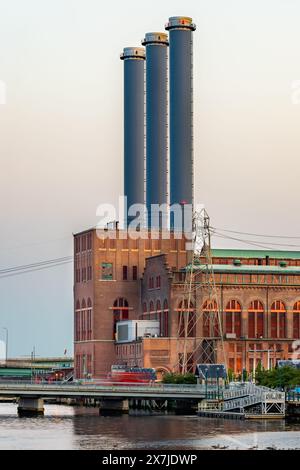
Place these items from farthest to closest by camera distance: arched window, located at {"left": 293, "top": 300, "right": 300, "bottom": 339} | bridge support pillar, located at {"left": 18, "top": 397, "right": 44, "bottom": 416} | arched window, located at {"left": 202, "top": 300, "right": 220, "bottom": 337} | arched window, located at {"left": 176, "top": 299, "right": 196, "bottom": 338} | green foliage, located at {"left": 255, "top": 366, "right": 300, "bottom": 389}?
1. arched window, located at {"left": 293, "top": 300, "right": 300, "bottom": 339}
2. arched window, located at {"left": 176, "top": 299, "right": 196, "bottom": 338}
3. arched window, located at {"left": 202, "top": 300, "right": 220, "bottom": 337}
4. bridge support pillar, located at {"left": 18, "top": 397, "right": 44, "bottom": 416}
5. green foliage, located at {"left": 255, "top": 366, "right": 300, "bottom": 389}

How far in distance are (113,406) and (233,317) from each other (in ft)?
120

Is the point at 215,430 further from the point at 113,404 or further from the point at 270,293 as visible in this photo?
the point at 270,293

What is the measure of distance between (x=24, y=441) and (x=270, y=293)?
8385 centimetres

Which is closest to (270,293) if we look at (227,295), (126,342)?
(227,295)

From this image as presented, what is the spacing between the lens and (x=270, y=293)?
192m

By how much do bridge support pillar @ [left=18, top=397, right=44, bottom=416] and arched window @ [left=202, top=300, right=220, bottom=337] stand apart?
3606 centimetres

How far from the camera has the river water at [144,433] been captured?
108m

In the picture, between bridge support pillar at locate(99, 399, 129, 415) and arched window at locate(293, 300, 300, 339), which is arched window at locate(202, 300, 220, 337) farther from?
bridge support pillar at locate(99, 399, 129, 415)

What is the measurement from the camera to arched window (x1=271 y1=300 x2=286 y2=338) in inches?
7559

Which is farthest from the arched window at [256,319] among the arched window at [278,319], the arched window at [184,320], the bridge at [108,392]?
the bridge at [108,392]

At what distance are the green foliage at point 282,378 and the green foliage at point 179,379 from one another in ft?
40.4

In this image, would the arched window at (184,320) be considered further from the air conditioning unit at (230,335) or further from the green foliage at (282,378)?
the green foliage at (282,378)

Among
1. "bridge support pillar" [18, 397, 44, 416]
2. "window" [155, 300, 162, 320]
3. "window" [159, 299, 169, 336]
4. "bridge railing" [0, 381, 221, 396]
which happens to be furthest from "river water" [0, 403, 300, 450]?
"window" [155, 300, 162, 320]

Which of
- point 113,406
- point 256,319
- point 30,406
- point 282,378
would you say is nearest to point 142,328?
point 256,319
